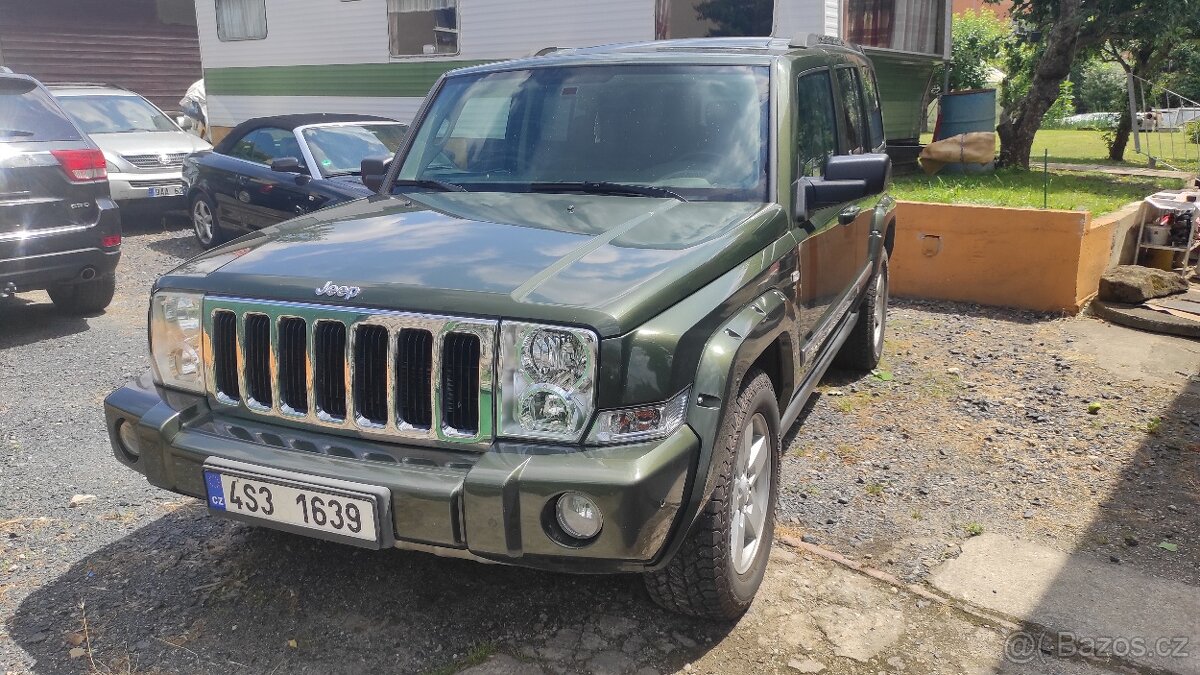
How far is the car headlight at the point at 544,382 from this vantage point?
2.48 m

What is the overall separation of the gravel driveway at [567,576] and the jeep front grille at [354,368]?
0.77m

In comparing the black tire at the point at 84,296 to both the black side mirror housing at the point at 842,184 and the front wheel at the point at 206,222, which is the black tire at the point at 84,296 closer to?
the front wheel at the point at 206,222

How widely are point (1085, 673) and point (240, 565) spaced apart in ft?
9.47

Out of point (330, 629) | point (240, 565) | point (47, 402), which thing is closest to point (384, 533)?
point (330, 629)

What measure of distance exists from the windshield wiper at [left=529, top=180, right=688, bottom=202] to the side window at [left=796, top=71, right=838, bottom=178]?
0.57 metres

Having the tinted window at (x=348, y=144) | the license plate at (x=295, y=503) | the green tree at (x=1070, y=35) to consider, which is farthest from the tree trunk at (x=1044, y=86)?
the license plate at (x=295, y=503)

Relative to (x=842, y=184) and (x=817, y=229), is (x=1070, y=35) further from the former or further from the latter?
(x=842, y=184)

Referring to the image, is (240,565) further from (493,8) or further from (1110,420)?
(493,8)

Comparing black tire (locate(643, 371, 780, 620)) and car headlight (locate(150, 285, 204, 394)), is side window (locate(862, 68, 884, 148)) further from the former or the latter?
car headlight (locate(150, 285, 204, 394))

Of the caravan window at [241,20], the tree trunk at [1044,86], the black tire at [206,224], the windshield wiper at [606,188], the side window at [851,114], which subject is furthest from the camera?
the caravan window at [241,20]

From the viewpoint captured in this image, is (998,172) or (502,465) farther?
(998,172)

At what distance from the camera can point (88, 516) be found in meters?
3.82

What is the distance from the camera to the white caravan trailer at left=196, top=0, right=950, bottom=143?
1153 cm

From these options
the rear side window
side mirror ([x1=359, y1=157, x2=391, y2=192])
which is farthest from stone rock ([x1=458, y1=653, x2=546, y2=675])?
the rear side window
